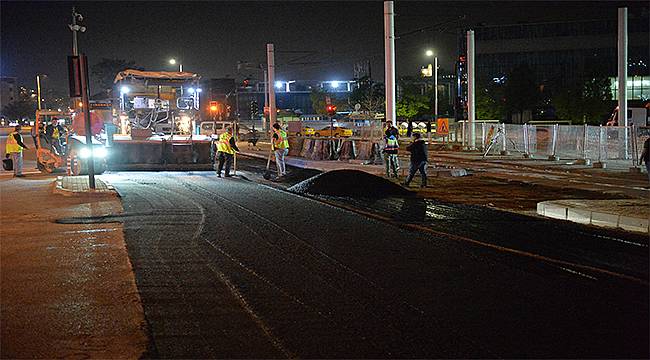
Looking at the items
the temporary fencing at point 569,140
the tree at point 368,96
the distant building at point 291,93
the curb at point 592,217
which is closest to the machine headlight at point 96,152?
the curb at point 592,217

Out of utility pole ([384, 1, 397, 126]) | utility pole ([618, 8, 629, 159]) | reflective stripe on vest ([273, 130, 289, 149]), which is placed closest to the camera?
reflective stripe on vest ([273, 130, 289, 149])

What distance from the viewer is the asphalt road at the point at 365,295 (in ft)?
23.1

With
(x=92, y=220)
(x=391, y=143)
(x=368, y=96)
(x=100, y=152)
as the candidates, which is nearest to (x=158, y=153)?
(x=100, y=152)

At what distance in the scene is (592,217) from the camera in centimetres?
1485

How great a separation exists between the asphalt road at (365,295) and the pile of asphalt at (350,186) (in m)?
5.21

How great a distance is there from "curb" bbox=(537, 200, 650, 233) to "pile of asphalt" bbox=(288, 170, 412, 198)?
181 inches

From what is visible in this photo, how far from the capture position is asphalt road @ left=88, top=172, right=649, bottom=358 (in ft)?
23.1

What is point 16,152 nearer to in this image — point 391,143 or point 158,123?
point 158,123

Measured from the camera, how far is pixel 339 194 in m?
19.8

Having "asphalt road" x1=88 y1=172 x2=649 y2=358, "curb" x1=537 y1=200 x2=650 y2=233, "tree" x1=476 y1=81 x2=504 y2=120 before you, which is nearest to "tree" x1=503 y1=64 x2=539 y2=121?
"tree" x1=476 y1=81 x2=504 y2=120

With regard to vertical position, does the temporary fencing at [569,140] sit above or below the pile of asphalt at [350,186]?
above

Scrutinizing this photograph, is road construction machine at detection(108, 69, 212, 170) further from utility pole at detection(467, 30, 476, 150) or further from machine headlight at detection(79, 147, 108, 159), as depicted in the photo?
utility pole at detection(467, 30, 476, 150)

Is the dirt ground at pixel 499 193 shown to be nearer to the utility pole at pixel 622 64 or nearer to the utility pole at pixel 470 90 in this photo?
the utility pole at pixel 622 64

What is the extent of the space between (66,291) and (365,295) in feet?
11.6
